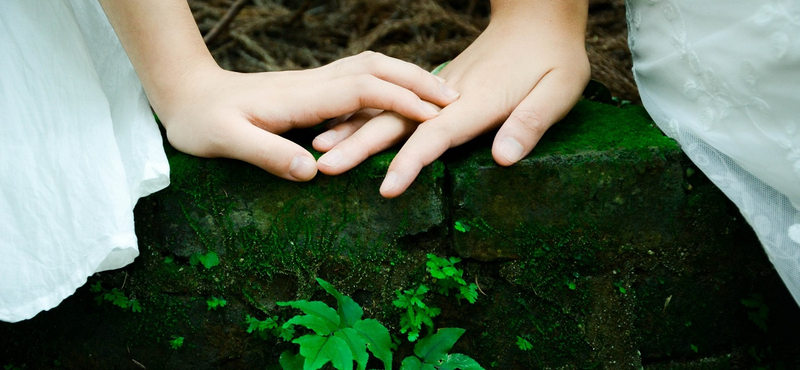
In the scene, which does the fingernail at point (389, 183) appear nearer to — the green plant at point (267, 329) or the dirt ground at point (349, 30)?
the green plant at point (267, 329)

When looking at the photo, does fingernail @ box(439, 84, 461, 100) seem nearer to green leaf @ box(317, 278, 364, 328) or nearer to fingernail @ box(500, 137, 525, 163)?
fingernail @ box(500, 137, 525, 163)

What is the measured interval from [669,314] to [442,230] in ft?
2.05

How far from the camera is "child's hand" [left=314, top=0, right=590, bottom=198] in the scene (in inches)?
51.4

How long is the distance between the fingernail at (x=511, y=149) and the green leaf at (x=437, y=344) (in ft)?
1.36

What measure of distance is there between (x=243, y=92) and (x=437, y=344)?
74 cm

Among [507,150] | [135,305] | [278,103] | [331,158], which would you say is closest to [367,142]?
[331,158]

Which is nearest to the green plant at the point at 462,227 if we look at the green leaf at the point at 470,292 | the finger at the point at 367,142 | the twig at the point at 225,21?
the green leaf at the point at 470,292

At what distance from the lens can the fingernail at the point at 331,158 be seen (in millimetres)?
1305

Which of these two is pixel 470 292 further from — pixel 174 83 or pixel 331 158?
pixel 174 83

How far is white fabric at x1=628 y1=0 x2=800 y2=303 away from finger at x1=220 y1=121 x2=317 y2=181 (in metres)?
0.84

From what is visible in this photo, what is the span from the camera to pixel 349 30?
10.8 ft

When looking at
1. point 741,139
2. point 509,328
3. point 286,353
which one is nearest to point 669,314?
point 509,328

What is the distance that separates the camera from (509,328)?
147 centimetres

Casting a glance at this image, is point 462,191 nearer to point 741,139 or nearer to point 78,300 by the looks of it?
point 741,139
